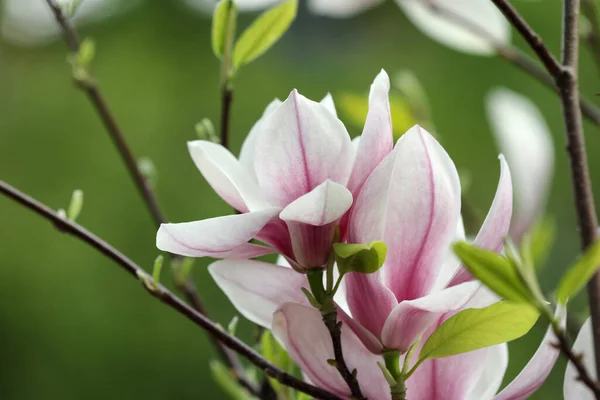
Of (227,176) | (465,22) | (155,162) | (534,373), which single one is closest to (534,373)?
(534,373)

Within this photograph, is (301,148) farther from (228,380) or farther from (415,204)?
(228,380)

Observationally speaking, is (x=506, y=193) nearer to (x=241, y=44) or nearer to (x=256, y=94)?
(x=241, y=44)

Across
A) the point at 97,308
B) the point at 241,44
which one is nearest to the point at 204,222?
the point at 241,44

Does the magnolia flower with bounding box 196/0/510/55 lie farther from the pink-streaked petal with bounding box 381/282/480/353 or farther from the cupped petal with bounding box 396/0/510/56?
the pink-streaked petal with bounding box 381/282/480/353

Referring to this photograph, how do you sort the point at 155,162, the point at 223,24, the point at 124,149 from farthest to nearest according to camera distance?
1. the point at 155,162
2. the point at 124,149
3. the point at 223,24

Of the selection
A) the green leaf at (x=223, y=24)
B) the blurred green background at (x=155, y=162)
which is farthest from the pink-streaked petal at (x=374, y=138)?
the blurred green background at (x=155, y=162)
